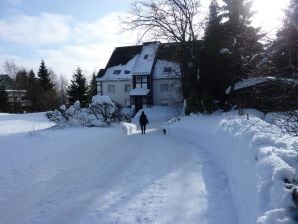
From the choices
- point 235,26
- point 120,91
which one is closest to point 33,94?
point 120,91

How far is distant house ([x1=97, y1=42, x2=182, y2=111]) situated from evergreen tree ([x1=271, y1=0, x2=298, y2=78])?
34660mm

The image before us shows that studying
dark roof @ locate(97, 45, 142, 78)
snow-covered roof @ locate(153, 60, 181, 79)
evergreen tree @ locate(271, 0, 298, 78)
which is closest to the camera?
evergreen tree @ locate(271, 0, 298, 78)

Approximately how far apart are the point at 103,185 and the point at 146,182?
1.17 meters

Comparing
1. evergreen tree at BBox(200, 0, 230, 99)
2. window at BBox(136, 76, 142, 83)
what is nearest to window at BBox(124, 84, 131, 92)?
window at BBox(136, 76, 142, 83)

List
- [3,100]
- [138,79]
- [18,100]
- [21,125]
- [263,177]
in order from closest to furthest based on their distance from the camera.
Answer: [263,177] → [21,125] → [138,79] → [3,100] → [18,100]

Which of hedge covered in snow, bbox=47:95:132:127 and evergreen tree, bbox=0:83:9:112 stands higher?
evergreen tree, bbox=0:83:9:112

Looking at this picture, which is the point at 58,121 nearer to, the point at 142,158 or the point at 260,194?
the point at 142,158

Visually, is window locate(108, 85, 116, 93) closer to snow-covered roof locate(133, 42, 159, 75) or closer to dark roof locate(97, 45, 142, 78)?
dark roof locate(97, 45, 142, 78)

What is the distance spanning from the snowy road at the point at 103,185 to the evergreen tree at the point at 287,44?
124 inches

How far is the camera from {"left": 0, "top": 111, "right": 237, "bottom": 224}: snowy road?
22.8ft

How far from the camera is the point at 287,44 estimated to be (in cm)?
661

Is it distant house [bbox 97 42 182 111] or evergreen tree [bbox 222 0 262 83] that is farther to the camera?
distant house [bbox 97 42 182 111]

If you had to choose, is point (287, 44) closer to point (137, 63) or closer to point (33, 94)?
point (137, 63)

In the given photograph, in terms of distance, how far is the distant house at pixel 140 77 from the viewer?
153ft
